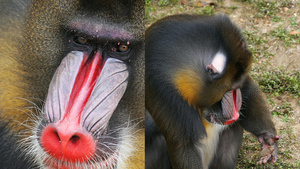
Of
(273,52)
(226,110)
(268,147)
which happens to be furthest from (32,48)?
(273,52)

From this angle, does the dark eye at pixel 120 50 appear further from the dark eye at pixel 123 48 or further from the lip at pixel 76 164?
the lip at pixel 76 164

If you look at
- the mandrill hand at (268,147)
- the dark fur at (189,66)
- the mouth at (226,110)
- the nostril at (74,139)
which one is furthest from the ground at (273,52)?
the nostril at (74,139)

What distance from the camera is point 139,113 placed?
1129 millimetres

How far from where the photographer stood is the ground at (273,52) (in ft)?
10.6

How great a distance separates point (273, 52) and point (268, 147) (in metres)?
1.46

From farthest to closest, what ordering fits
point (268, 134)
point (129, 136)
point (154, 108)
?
1. point (268, 134)
2. point (154, 108)
3. point (129, 136)

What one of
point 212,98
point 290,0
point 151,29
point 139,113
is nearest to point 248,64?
point 212,98

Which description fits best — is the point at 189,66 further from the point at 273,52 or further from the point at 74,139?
the point at 273,52

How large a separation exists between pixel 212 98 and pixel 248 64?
0.31 meters

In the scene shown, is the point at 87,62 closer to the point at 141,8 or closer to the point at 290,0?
the point at 141,8

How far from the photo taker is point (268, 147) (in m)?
2.94

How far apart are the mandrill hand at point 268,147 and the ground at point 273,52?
10cm

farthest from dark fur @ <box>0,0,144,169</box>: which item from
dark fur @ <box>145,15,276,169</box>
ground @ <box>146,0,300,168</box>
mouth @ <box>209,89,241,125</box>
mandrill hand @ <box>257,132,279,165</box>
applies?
ground @ <box>146,0,300,168</box>

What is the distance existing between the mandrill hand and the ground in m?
0.10
